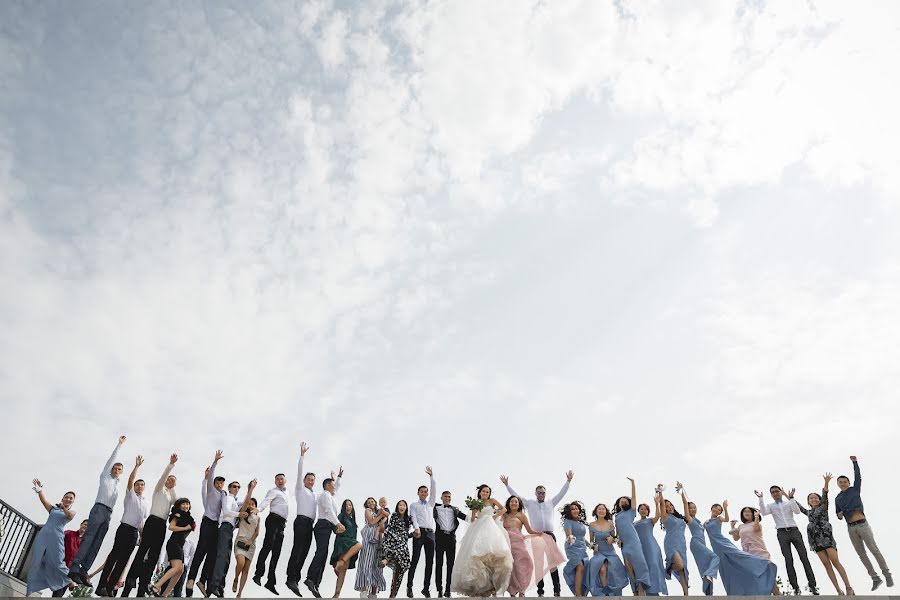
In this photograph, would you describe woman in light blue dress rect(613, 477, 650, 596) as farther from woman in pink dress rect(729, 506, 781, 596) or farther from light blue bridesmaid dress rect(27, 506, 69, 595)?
light blue bridesmaid dress rect(27, 506, 69, 595)

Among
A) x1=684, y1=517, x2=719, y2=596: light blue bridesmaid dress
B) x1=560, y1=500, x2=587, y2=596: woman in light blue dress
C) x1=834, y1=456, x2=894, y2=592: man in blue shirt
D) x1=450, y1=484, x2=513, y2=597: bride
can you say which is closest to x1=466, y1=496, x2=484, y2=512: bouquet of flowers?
x1=450, y1=484, x2=513, y2=597: bride

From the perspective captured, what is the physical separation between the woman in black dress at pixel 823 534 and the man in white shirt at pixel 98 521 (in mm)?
13084

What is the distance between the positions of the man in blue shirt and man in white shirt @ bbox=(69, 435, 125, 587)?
45.3ft

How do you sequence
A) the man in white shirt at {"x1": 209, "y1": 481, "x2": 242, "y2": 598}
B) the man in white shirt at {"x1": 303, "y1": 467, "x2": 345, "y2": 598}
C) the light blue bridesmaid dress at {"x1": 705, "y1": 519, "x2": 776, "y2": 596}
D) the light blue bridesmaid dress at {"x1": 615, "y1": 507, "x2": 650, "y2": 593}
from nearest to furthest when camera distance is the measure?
the man in white shirt at {"x1": 209, "y1": 481, "x2": 242, "y2": 598}, the man in white shirt at {"x1": 303, "y1": 467, "x2": 345, "y2": 598}, the light blue bridesmaid dress at {"x1": 615, "y1": 507, "x2": 650, "y2": 593}, the light blue bridesmaid dress at {"x1": 705, "y1": 519, "x2": 776, "y2": 596}

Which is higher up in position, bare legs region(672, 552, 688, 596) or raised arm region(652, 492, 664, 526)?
raised arm region(652, 492, 664, 526)

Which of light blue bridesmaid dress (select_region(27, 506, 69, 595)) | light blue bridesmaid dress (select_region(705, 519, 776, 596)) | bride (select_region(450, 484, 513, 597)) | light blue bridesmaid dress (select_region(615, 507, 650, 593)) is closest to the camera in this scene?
bride (select_region(450, 484, 513, 597))

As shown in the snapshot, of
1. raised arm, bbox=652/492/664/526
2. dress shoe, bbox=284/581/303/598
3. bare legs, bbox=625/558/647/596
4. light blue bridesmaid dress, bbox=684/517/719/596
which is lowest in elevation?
dress shoe, bbox=284/581/303/598

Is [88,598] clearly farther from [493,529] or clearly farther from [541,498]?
[541,498]

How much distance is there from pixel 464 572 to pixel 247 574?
4.01m

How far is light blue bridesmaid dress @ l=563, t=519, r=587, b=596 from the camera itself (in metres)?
12.4

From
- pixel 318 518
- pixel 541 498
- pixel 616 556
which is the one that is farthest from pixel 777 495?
pixel 318 518

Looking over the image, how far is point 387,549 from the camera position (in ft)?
40.4

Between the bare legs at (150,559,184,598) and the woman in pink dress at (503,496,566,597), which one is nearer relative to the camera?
the bare legs at (150,559,184,598)

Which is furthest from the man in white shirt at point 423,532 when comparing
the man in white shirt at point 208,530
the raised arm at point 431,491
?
the man in white shirt at point 208,530
